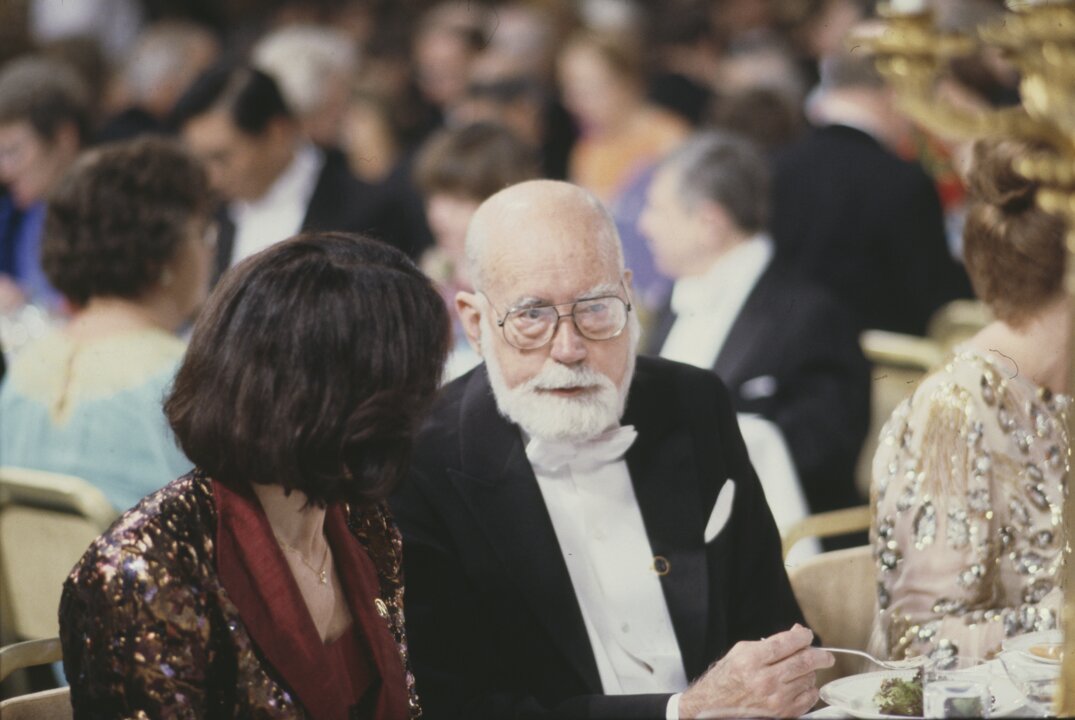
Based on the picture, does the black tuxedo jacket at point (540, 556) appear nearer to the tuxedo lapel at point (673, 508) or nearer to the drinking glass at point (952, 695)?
the tuxedo lapel at point (673, 508)

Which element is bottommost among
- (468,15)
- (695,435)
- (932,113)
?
(695,435)

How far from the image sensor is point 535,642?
247 cm

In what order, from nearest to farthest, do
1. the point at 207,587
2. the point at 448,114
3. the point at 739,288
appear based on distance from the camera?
the point at 207,587, the point at 739,288, the point at 448,114

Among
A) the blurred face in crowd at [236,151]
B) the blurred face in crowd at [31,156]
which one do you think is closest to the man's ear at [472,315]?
the blurred face in crowd at [236,151]

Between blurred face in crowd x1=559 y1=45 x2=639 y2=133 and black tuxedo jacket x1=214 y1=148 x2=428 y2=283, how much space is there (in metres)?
1.76

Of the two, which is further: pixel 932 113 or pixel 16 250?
pixel 16 250

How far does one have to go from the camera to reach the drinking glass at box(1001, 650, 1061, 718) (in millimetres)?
1938

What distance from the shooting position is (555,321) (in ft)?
8.16

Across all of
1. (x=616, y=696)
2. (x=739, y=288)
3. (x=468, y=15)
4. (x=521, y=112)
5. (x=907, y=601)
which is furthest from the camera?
(x=468, y=15)

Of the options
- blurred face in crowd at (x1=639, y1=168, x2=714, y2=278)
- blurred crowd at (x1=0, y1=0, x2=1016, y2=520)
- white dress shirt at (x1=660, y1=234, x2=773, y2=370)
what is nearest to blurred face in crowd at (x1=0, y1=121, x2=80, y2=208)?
blurred crowd at (x1=0, y1=0, x2=1016, y2=520)

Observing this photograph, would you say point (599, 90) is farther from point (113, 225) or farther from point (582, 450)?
point (582, 450)

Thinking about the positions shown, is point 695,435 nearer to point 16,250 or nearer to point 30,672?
point 30,672

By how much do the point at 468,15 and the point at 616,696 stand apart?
26.9ft

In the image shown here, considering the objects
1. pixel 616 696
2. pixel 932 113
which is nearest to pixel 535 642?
pixel 616 696
